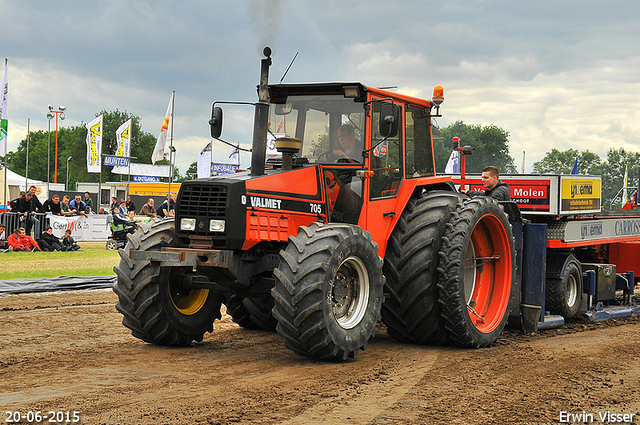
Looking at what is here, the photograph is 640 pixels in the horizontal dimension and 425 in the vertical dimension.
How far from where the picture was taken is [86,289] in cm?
1287

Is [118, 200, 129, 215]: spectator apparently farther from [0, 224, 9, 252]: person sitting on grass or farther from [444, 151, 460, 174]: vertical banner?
[444, 151, 460, 174]: vertical banner

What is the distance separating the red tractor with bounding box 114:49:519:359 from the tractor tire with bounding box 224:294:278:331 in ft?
0.10

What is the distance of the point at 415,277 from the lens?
287 inches

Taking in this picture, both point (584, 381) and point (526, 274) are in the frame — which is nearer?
point (584, 381)

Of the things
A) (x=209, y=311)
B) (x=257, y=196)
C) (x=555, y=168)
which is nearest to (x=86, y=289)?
(x=209, y=311)

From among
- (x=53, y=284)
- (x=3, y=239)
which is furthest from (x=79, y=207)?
(x=53, y=284)

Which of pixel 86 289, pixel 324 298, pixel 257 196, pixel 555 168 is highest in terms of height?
pixel 555 168

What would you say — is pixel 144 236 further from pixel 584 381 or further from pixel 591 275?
pixel 591 275

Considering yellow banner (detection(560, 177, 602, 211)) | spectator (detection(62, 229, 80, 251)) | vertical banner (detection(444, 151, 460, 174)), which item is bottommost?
spectator (detection(62, 229, 80, 251))

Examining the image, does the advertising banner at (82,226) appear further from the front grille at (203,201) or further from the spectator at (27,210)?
the front grille at (203,201)

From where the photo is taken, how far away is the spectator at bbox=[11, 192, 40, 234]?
20703 millimetres

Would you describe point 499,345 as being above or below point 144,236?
below

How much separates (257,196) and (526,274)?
165 inches

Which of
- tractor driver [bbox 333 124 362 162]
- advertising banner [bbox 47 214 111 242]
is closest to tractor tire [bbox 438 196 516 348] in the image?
tractor driver [bbox 333 124 362 162]
